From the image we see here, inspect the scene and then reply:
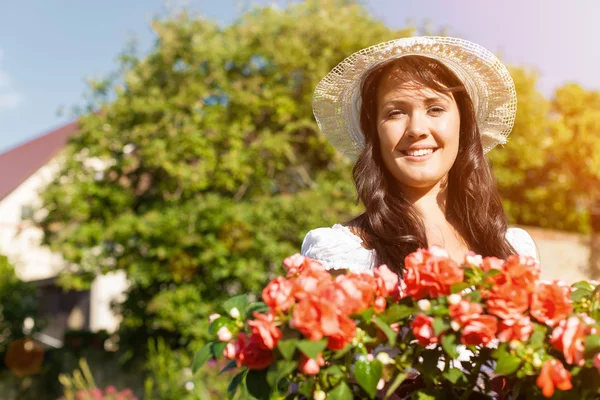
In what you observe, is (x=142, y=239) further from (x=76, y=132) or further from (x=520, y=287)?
(x=520, y=287)

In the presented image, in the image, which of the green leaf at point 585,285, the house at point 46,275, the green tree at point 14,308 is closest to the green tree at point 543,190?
the house at point 46,275

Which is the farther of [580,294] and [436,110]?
[436,110]

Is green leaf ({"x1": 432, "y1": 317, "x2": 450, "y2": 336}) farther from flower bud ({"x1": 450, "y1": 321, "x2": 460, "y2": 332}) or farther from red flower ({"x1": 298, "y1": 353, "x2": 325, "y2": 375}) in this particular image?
red flower ({"x1": 298, "y1": 353, "x2": 325, "y2": 375})

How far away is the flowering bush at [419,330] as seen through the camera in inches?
43.9

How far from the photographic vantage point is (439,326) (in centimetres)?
113

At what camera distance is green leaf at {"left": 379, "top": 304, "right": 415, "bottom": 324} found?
119 centimetres

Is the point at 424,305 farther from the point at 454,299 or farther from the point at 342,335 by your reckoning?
the point at 342,335

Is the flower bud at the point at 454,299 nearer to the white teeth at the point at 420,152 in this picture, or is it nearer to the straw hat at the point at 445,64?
the white teeth at the point at 420,152

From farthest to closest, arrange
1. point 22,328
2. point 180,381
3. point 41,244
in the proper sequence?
1. point 22,328
2. point 41,244
3. point 180,381

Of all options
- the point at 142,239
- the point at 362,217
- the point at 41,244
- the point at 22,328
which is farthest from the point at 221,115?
the point at 362,217

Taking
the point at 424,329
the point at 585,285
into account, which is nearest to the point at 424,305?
the point at 424,329

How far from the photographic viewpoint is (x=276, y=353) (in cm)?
116

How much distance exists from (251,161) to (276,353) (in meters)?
6.97

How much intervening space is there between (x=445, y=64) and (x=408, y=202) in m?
0.45
